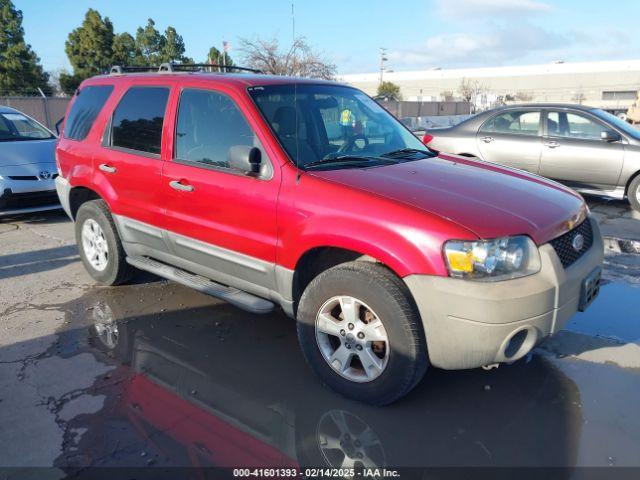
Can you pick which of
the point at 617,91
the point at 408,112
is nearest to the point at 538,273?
the point at 408,112

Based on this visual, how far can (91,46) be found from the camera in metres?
36.9

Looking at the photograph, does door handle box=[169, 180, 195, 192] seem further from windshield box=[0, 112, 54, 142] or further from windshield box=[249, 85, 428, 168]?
windshield box=[0, 112, 54, 142]

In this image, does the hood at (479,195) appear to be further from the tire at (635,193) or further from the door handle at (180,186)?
the tire at (635,193)

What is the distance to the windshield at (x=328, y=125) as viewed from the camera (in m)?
3.66

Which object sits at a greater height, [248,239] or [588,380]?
[248,239]

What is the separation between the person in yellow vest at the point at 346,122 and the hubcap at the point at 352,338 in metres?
1.41

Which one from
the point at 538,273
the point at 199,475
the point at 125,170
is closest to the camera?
the point at 199,475

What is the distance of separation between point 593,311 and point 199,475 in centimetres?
355

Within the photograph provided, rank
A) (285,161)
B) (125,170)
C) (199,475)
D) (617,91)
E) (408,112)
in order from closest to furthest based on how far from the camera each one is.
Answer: (199,475) → (285,161) → (125,170) → (408,112) → (617,91)

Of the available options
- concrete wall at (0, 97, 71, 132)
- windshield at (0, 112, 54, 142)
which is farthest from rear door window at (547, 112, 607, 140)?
concrete wall at (0, 97, 71, 132)

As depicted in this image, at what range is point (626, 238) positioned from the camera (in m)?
6.62

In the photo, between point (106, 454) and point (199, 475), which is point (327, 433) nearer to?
point (199, 475)

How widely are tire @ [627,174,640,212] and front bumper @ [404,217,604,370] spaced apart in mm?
6144

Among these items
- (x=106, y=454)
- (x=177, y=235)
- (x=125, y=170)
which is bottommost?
(x=106, y=454)
